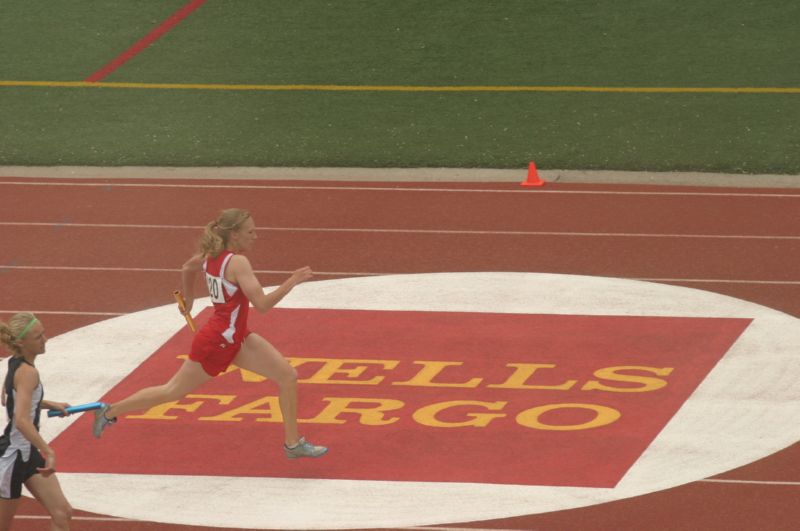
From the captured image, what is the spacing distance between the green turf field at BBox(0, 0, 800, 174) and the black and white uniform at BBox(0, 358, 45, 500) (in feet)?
36.7

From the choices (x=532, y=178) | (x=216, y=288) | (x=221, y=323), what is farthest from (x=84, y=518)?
(x=532, y=178)

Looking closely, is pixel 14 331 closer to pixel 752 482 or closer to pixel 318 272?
pixel 752 482

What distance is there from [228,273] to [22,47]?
54.7 feet

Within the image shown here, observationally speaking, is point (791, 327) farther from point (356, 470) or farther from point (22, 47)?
point (22, 47)

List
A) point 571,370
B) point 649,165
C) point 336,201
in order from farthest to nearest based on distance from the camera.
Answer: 1. point 649,165
2. point 336,201
3. point 571,370

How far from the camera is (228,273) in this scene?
9.04 meters

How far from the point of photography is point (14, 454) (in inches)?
300

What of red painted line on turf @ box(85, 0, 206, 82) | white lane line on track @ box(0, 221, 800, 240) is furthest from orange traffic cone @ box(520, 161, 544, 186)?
red painted line on turf @ box(85, 0, 206, 82)

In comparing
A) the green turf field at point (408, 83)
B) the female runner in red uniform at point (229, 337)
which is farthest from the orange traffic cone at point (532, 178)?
the female runner in red uniform at point (229, 337)

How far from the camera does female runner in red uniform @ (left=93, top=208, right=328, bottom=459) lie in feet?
29.7

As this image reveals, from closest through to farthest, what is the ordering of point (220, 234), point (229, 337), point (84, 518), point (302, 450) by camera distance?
point (84, 518) < point (220, 234) < point (229, 337) < point (302, 450)

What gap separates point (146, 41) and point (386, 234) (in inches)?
413

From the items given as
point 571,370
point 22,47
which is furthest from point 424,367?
point 22,47

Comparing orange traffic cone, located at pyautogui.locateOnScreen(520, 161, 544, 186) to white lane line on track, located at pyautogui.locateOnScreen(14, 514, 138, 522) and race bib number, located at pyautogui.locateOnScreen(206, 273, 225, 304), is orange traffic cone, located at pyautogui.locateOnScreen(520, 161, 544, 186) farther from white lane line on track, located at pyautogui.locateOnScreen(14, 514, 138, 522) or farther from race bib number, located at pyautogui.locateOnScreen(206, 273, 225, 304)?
white lane line on track, located at pyautogui.locateOnScreen(14, 514, 138, 522)
